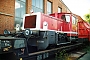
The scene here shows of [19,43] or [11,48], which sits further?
[19,43]

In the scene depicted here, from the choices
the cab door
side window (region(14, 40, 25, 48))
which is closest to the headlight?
side window (region(14, 40, 25, 48))

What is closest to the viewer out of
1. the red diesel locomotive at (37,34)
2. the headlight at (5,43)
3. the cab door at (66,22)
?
the headlight at (5,43)

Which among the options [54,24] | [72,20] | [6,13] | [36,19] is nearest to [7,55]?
[36,19]

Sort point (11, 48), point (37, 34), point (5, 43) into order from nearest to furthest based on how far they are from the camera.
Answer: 1. point (5, 43)
2. point (11, 48)
3. point (37, 34)

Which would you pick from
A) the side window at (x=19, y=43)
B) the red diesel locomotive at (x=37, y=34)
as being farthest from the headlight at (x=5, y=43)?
the side window at (x=19, y=43)

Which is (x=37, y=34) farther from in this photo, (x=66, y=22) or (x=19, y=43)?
(x=66, y=22)

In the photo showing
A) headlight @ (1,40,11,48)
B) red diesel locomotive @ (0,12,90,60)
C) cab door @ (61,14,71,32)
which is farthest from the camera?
cab door @ (61,14,71,32)

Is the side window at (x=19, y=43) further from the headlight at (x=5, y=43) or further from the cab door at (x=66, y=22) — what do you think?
the cab door at (x=66, y=22)

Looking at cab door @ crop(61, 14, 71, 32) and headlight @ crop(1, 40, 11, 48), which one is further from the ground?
cab door @ crop(61, 14, 71, 32)

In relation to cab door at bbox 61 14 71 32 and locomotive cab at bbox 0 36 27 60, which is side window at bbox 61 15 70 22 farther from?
locomotive cab at bbox 0 36 27 60

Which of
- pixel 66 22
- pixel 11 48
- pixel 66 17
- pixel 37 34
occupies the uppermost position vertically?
pixel 66 17

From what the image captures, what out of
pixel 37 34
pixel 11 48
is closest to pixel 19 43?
pixel 11 48

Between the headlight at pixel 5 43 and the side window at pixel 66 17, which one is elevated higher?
the side window at pixel 66 17

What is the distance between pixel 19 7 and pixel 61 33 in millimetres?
5465
